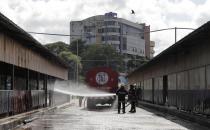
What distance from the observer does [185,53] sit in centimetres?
3088

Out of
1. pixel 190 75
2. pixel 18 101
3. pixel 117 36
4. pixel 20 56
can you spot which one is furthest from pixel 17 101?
pixel 117 36

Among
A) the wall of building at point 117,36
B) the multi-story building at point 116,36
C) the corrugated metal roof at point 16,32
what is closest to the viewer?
the corrugated metal roof at point 16,32

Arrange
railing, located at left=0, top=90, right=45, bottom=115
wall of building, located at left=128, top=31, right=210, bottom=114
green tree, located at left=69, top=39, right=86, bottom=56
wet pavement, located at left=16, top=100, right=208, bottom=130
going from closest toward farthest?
wet pavement, located at left=16, top=100, right=208, bottom=130
railing, located at left=0, top=90, right=45, bottom=115
wall of building, located at left=128, top=31, right=210, bottom=114
green tree, located at left=69, top=39, right=86, bottom=56

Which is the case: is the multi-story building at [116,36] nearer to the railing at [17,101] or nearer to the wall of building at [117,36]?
the wall of building at [117,36]

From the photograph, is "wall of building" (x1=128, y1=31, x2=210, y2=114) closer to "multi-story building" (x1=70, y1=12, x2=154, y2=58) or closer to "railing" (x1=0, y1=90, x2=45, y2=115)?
"railing" (x1=0, y1=90, x2=45, y2=115)

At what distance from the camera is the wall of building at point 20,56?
22.1 metres

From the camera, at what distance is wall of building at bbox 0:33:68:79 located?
72.6ft

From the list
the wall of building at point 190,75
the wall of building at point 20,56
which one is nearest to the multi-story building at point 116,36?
the wall of building at point 190,75

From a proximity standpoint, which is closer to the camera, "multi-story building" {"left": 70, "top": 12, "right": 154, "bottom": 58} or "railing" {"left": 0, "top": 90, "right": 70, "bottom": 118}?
"railing" {"left": 0, "top": 90, "right": 70, "bottom": 118}

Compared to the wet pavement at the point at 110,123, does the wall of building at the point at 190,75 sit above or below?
above

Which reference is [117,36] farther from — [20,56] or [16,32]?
[16,32]

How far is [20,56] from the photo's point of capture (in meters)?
26.6

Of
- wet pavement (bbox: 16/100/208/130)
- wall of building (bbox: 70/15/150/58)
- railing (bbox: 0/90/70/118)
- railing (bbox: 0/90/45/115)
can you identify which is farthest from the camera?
wall of building (bbox: 70/15/150/58)

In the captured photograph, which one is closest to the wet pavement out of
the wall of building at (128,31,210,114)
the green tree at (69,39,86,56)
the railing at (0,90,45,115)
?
the railing at (0,90,45,115)
